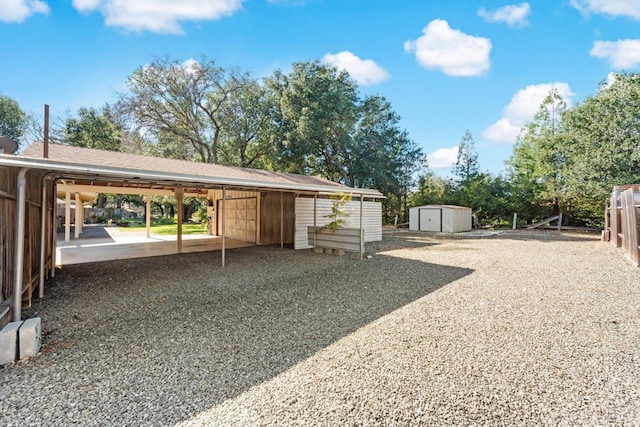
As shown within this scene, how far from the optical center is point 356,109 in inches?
770

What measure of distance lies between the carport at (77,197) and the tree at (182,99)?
7715 mm

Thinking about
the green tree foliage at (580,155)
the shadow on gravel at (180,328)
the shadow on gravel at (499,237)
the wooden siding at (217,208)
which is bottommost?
the shadow on gravel at (180,328)

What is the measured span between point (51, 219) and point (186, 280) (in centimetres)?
366

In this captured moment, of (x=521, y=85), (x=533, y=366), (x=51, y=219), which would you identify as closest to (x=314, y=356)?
(x=533, y=366)

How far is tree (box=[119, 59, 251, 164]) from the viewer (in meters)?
17.8

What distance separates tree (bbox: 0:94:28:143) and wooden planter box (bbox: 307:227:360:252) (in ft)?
95.3

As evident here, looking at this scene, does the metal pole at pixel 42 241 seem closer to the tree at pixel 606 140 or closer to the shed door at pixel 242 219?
the shed door at pixel 242 219

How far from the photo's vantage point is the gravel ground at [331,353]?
6.71ft

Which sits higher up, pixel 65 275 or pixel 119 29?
pixel 119 29

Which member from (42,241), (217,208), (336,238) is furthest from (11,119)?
(336,238)

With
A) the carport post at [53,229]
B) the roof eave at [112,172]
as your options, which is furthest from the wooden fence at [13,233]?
the carport post at [53,229]

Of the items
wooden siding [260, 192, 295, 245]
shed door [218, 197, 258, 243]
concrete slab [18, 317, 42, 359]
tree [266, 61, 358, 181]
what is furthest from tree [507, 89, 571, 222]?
concrete slab [18, 317, 42, 359]

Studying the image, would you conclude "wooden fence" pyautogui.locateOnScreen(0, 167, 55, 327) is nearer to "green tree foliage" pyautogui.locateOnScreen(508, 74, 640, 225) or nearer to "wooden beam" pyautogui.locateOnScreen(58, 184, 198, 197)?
"wooden beam" pyautogui.locateOnScreen(58, 184, 198, 197)

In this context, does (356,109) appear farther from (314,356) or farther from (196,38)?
(314,356)
